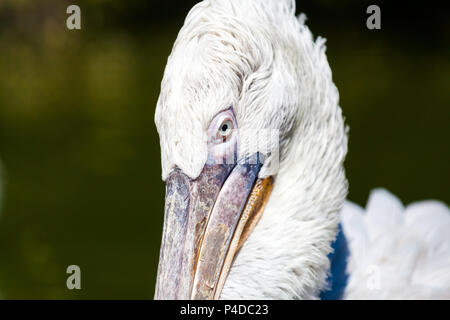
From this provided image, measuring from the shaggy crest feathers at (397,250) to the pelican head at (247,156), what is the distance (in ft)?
1.89

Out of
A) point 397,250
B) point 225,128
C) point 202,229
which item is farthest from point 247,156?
point 397,250

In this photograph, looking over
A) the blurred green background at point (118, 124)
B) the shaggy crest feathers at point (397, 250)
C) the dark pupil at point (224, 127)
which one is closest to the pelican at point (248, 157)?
the dark pupil at point (224, 127)

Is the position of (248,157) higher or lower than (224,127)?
lower

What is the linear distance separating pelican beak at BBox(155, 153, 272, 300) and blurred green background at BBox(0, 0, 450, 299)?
150 inches

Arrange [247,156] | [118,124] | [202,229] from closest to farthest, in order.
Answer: [202,229] < [247,156] < [118,124]

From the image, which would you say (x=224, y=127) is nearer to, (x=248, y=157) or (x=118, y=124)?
(x=248, y=157)

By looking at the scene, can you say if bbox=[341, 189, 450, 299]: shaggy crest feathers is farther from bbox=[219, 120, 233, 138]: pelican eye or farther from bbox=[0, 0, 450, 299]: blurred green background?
bbox=[0, 0, 450, 299]: blurred green background

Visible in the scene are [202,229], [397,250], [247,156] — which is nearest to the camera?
[202,229]

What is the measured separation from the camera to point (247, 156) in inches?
101

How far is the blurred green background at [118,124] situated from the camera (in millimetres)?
6855

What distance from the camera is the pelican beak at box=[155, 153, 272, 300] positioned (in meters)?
2.40

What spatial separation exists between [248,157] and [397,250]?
1.35 metres

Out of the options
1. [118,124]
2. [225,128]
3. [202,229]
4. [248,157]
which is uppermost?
[225,128]
